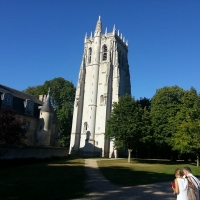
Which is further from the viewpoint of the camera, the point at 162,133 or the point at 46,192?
the point at 162,133

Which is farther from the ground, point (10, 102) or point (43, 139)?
point (10, 102)

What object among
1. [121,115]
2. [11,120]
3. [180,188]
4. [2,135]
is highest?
[121,115]

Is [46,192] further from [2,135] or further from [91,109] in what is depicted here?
[91,109]

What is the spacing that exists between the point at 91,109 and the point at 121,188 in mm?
40372

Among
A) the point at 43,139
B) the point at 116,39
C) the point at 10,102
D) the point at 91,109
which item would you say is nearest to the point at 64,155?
the point at 43,139

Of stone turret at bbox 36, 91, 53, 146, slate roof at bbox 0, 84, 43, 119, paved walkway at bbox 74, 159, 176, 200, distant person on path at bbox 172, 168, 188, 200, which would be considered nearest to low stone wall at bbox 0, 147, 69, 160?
stone turret at bbox 36, 91, 53, 146

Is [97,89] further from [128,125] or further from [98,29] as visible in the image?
[128,125]

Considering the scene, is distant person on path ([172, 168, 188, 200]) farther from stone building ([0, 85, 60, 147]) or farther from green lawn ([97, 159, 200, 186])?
stone building ([0, 85, 60, 147])

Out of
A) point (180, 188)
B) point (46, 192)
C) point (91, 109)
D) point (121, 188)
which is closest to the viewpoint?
point (180, 188)

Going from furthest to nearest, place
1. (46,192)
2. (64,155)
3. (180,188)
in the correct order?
(64,155)
(46,192)
(180,188)

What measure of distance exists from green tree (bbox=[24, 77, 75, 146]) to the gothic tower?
446 cm

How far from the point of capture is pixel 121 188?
492 inches

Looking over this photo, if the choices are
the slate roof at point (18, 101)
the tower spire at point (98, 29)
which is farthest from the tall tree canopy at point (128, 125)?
the tower spire at point (98, 29)

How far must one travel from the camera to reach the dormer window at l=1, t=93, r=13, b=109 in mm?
34578
